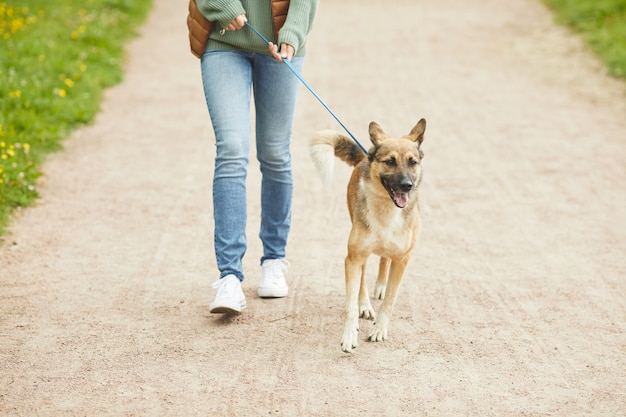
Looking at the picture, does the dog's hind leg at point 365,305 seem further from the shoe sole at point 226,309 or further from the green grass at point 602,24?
the green grass at point 602,24

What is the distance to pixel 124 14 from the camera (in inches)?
587

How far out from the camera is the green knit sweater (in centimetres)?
457

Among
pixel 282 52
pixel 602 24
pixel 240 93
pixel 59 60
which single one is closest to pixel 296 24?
pixel 282 52

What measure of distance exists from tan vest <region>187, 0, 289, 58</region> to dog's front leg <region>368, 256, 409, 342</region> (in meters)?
1.48

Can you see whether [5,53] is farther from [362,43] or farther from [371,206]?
[371,206]

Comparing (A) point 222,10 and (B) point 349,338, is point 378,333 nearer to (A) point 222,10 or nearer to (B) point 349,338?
(B) point 349,338

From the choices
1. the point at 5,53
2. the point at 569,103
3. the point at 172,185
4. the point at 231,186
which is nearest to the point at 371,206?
the point at 231,186

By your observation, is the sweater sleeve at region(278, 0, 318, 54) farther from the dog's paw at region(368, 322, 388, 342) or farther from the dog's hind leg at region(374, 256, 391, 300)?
the dog's paw at region(368, 322, 388, 342)

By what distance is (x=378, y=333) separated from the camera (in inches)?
183

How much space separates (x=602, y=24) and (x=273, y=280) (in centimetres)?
1064

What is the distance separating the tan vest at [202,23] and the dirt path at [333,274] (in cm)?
155

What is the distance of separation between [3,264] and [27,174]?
1801 mm

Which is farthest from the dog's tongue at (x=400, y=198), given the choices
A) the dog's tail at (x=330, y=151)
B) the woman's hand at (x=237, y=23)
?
the woman's hand at (x=237, y=23)

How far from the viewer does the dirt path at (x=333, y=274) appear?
4.05 m
